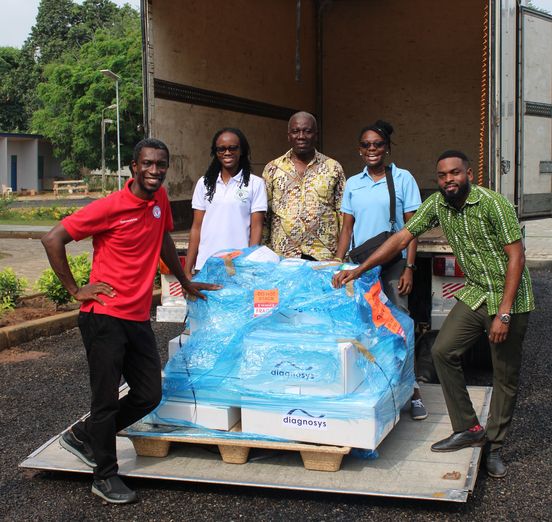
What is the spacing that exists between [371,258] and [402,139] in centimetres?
701

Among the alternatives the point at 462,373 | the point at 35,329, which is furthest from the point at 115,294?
the point at 35,329

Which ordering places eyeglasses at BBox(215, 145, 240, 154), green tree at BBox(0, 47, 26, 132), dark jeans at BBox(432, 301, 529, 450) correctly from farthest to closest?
green tree at BBox(0, 47, 26, 132) < eyeglasses at BBox(215, 145, 240, 154) < dark jeans at BBox(432, 301, 529, 450)

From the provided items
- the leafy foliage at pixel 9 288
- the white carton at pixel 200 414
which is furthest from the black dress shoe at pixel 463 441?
the leafy foliage at pixel 9 288

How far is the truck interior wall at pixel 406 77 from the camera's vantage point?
10852mm

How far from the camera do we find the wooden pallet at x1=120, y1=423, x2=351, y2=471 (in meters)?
4.03

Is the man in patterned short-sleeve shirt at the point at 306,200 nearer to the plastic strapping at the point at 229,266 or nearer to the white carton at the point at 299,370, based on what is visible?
the plastic strapping at the point at 229,266

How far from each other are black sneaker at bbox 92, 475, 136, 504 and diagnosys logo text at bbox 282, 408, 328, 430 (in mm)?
831

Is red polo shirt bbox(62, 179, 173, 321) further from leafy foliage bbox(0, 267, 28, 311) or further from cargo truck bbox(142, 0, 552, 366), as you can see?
leafy foliage bbox(0, 267, 28, 311)

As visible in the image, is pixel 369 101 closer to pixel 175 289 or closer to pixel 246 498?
pixel 175 289

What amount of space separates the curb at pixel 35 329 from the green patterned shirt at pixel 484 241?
476cm

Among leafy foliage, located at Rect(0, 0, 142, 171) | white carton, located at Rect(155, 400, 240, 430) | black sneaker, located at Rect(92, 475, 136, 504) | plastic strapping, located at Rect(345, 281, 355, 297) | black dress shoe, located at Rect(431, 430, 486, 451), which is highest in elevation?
leafy foliage, located at Rect(0, 0, 142, 171)

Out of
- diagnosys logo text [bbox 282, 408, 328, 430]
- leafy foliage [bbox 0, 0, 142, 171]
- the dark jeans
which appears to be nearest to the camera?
diagnosys logo text [bbox 282, 408, 328, 430]

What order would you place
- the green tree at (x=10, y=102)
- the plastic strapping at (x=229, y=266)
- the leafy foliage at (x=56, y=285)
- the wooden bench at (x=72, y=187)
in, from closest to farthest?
1. the plastic strapping at (x=229, y=266)
2. the leafy foliage at (x=56, y=285)
3. the wooden bench at (x=72, y=187)
4. the green tree at (x=10, y=102)

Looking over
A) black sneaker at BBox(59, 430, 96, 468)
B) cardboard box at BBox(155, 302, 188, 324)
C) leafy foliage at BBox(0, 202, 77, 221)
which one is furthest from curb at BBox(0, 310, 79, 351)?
leafy foliage at BBox(0, 202, 77, 221)
